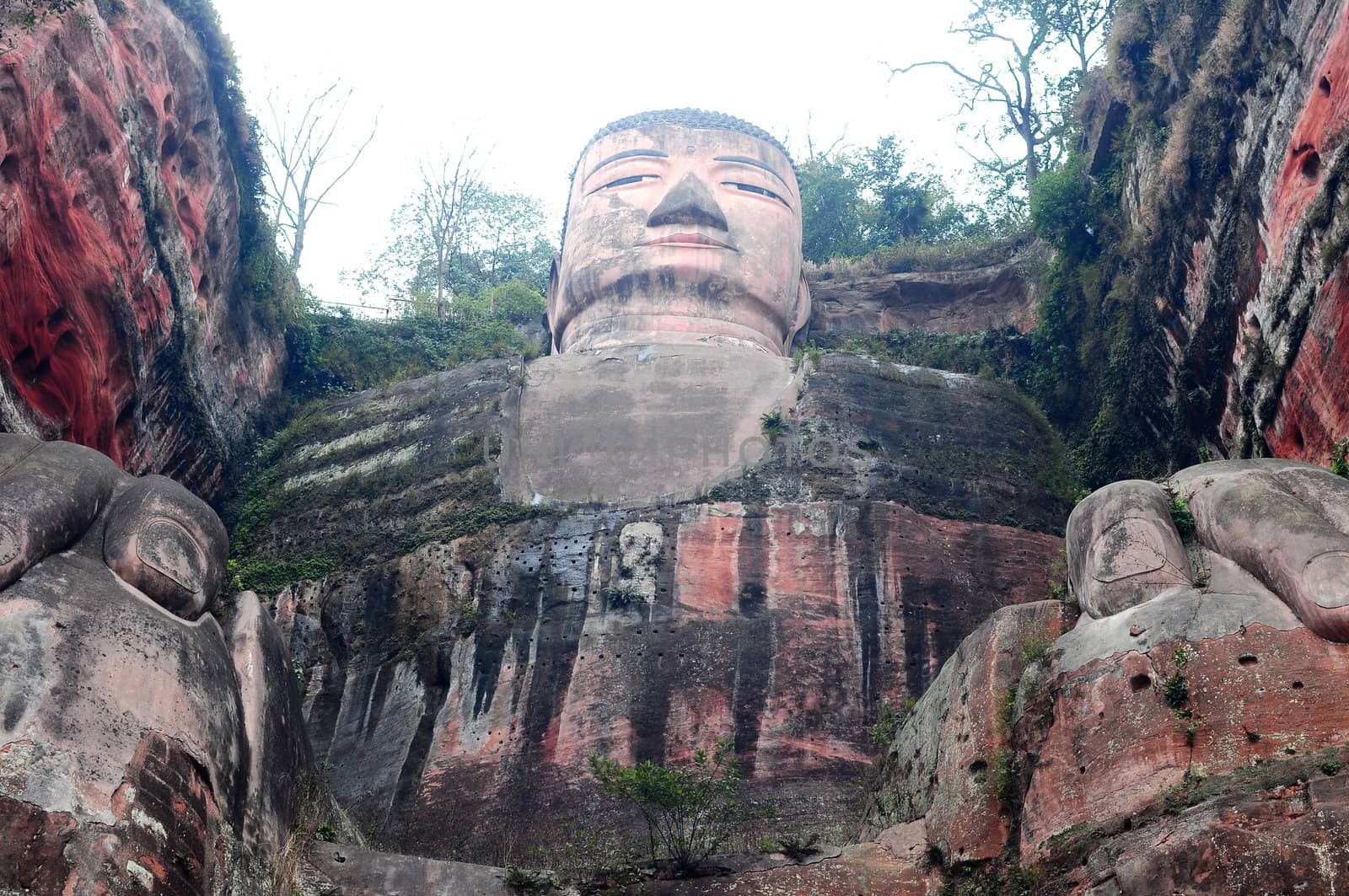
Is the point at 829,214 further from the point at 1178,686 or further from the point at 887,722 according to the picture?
the point at 1178,686

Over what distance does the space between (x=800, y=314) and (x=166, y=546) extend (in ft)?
37.1

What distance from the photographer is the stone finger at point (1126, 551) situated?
332 inches

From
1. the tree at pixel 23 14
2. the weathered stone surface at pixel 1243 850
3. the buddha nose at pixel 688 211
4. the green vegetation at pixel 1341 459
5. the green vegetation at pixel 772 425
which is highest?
the buddha nose at pixel 688 211

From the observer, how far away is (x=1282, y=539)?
314 inches

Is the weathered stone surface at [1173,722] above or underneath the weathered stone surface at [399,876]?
above

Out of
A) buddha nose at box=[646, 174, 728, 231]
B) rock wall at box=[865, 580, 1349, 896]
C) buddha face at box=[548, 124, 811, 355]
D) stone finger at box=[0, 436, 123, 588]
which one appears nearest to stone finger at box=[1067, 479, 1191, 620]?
rock wall at box=[865, 580, 1349, 896]

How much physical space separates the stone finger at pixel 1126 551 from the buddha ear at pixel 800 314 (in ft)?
30.5

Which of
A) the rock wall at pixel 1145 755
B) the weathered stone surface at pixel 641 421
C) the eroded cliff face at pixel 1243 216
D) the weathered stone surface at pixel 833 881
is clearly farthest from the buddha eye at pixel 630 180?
the weathered stone surface at pixel 833 881

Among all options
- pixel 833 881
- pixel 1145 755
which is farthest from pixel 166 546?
pixel 1145 755

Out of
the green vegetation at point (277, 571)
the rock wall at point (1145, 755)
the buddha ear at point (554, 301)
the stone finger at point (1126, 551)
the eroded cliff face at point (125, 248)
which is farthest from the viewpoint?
the buddha ear at point (554, 301)

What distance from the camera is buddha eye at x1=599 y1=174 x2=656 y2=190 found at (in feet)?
60.1

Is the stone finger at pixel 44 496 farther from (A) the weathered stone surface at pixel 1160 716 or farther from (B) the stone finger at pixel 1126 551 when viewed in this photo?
(B) the stone finger at pixel 1126 551

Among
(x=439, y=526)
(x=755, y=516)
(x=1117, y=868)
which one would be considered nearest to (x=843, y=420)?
(x=755, y=516)

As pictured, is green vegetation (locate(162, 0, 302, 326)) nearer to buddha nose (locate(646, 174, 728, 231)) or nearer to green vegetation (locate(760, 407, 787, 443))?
buddha nose (locate(646, 174, 728, 231))
